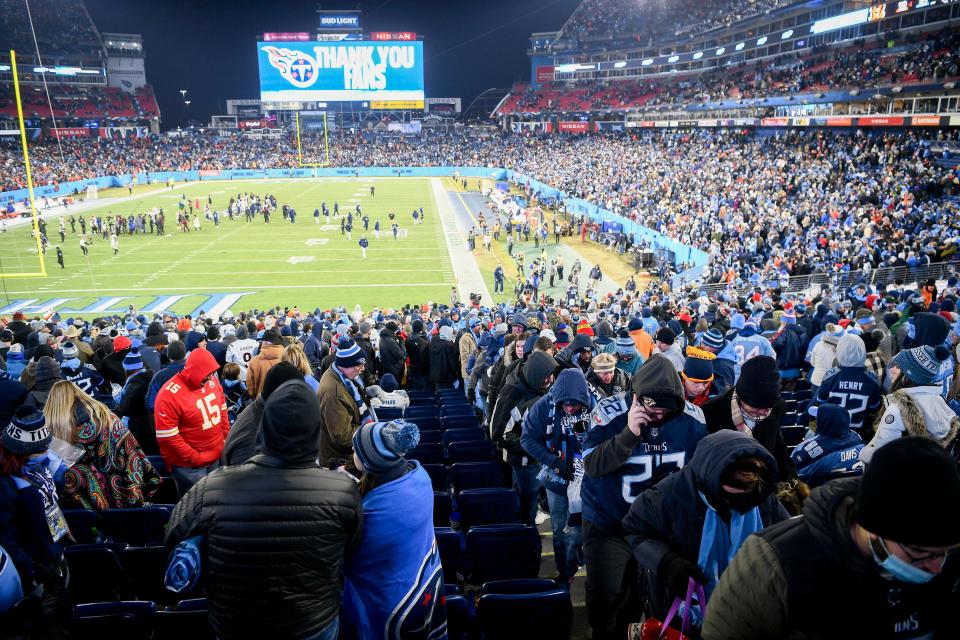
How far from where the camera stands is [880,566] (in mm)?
1826

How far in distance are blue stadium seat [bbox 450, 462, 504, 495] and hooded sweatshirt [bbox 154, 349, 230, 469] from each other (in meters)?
2.13

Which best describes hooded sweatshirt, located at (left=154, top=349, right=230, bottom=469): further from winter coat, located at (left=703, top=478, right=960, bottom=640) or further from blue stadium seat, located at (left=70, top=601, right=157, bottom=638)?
winter coat, located at (left=703, top=478, right=960, bottom=640)

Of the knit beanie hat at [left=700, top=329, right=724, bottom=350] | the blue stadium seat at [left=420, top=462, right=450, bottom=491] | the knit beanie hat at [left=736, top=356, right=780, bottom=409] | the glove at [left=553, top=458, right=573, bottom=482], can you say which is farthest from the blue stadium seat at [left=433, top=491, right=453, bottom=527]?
the knit beanie hat at [left=700, top=329, right=724, bottom=350]

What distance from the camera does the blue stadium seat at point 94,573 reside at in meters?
4.03

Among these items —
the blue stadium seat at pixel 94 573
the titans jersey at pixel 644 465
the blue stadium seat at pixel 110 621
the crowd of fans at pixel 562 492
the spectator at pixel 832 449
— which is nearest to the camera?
the crowd of fans at pixel 562 492

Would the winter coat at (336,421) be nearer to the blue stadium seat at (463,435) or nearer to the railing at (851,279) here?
the blue stadium seat at (463,435)

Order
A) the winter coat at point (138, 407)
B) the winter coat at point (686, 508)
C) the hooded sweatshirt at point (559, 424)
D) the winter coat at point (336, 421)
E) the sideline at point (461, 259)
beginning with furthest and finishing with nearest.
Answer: the sideline at point (461, 259) < the winter coat at point (138, 407) < the winter coat at point (336, 421) < the hooded sweatshirt at point (559, 424) < the winter coat at point (686, 508)

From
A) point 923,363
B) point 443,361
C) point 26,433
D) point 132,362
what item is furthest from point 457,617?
point 443,361

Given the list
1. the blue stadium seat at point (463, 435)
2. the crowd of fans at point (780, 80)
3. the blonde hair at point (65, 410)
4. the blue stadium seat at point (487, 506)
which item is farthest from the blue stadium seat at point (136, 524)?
the crowd of fans at point (780, 80)

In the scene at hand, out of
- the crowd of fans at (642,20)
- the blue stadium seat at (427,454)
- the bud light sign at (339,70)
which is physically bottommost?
the blue stadium seat at (427,454)

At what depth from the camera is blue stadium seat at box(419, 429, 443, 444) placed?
7059 millimetres

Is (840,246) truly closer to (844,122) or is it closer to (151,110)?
(844,122)

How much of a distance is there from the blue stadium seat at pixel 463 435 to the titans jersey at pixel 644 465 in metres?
3.58

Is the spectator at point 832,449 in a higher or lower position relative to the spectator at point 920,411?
lower
